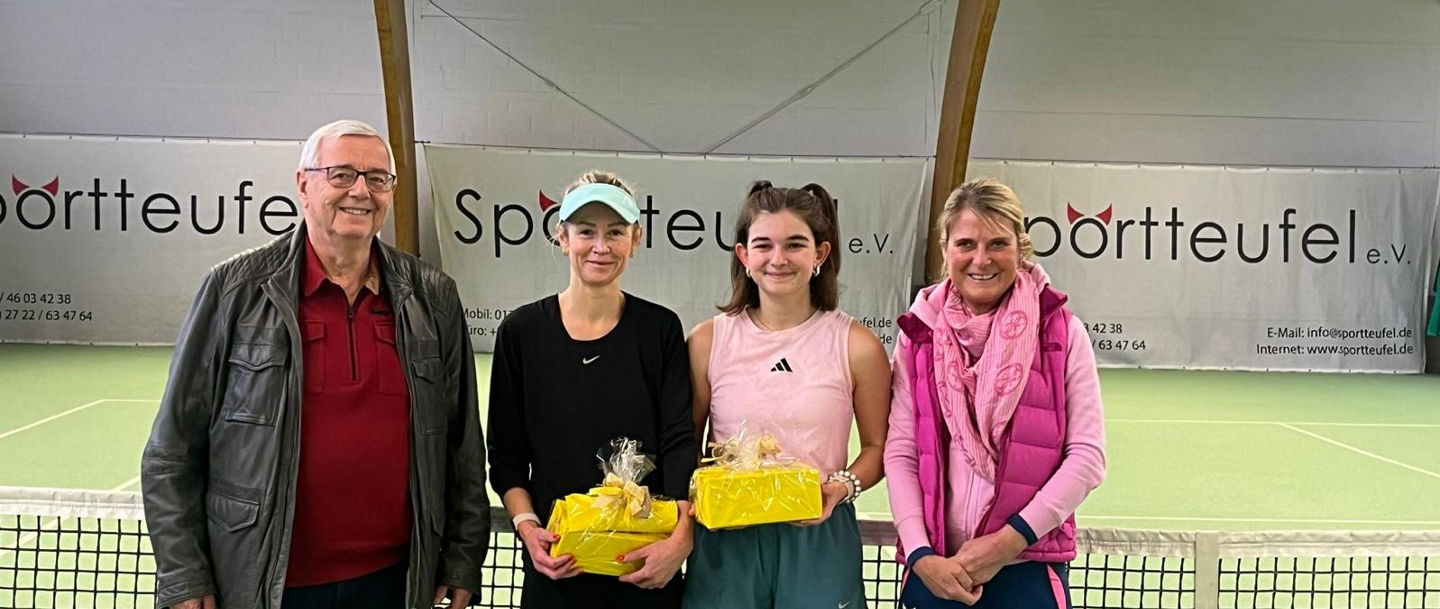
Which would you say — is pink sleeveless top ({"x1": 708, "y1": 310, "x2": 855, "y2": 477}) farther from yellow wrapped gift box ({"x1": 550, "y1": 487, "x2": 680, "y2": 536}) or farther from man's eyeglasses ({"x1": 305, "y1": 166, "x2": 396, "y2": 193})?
man's eyeglasses ({"x1": 305, "y1": 166, "x2": 396, "y2": 193})

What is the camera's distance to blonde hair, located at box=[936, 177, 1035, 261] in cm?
217

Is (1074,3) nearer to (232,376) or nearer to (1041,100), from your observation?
(1041,100)

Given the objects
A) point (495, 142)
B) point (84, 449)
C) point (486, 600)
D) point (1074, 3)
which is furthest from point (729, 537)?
point (1074, 3)

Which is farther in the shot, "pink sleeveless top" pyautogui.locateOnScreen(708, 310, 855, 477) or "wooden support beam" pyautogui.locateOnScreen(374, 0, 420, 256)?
"wooden support beam" pyautogui.locateOnScreen(374, 0, 420, 256)

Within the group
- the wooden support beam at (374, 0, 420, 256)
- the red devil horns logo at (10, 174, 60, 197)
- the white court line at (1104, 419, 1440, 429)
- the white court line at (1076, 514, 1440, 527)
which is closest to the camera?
the white court line at (1076, 514, 1440, 527)

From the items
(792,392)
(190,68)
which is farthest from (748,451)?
(190,68)

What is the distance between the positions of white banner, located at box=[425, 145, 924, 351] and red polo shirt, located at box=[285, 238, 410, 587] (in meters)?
10.1

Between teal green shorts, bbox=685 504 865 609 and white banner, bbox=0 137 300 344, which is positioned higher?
white banner, bbox=0 137 300 344

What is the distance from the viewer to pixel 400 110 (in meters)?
11.1

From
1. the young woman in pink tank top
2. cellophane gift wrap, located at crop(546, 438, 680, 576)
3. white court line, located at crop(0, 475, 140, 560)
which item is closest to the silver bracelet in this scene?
the young woman in pink tank top

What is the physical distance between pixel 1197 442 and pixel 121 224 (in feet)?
39.3

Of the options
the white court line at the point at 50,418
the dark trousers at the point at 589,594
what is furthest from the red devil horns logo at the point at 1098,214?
the dark trousers at the point at 589,594

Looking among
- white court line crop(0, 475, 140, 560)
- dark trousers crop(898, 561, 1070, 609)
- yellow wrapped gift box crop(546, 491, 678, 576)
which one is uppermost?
yellow wrapped gift box crop(546, 491, 678, 576)

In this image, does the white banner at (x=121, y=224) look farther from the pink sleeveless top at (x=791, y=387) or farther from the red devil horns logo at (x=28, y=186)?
the pink sleeveless top at (x=791, y=387)
